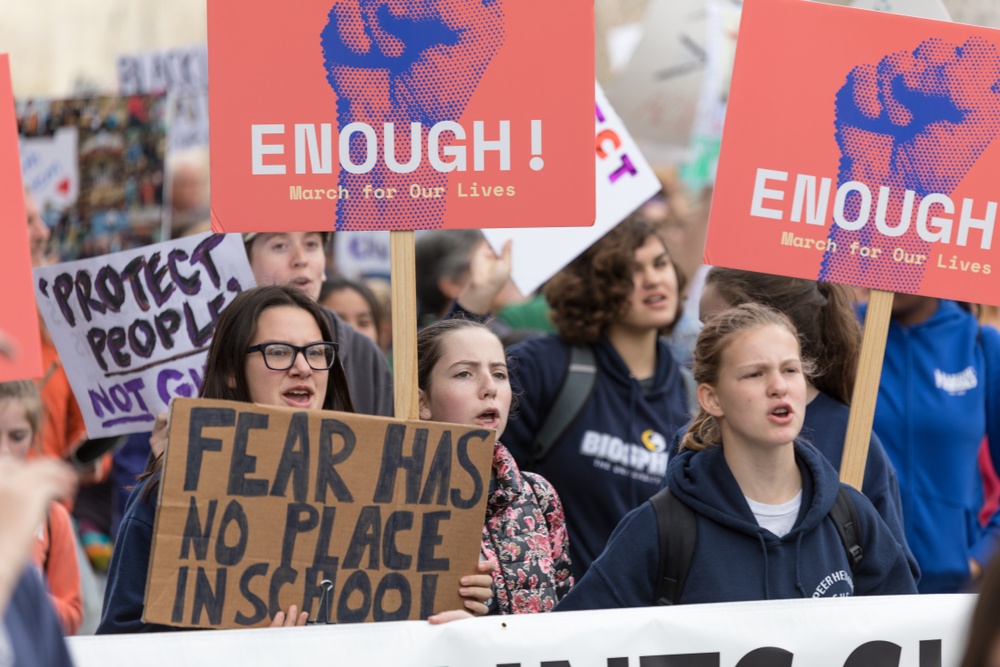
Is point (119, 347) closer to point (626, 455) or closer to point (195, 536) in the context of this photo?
point (195, 536)

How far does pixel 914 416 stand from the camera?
16.7ft

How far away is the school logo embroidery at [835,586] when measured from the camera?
11.9ft

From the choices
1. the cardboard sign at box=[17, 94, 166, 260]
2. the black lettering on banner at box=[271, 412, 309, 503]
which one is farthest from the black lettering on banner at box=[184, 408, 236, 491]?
the cardboard sign at box=[17, 94, 166, 260]

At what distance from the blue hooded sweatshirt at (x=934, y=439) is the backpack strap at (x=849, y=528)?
1.42 m

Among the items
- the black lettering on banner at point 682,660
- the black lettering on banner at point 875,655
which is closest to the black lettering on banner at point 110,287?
the black lettering on banner at point 682,660

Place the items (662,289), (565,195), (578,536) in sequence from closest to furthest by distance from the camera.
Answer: (565,195), (578,536), (662,289)

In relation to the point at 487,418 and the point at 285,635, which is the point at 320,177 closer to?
the point at 487,418

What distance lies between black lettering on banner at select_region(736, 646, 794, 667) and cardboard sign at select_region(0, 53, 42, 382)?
6.17 ft

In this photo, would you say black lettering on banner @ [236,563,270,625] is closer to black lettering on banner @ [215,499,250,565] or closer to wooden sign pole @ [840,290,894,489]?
black lettering on banner @ [215,499,250,565]

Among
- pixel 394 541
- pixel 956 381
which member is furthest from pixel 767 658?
pixel 956 381

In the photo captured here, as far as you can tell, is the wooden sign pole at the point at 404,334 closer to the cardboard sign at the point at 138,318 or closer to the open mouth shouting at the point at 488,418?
the open mouth shouting at the point at 488,418

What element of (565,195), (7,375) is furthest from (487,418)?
(7,375)

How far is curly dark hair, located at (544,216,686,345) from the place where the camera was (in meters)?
5.36

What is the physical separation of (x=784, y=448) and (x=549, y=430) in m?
1.45
